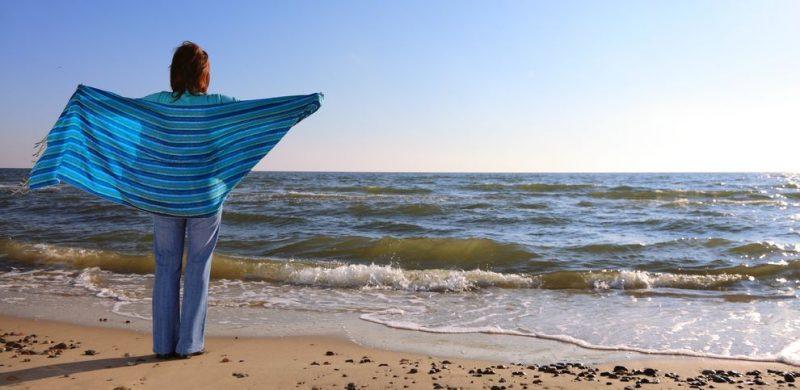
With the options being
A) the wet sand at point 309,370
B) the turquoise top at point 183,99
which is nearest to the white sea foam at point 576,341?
the wet sand at point 309,370

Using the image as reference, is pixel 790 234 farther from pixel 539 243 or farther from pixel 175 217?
pixel 175 217

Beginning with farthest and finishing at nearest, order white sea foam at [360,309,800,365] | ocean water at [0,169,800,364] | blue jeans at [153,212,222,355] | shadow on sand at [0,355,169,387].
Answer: ocean water at [0,169,800,364] < white sea foam at [360,309,800,365] < blue jeans at [153,212,222,355] < shadow on sand at [0,355,169,387]

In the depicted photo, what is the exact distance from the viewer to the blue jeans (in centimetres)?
333

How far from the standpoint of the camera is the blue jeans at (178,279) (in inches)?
131

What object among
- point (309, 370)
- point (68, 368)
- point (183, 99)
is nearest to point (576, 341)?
point (309, 370)

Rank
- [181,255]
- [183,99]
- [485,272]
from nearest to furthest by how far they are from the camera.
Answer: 1. [183,99]
2. [181,255]
3. [485,272]

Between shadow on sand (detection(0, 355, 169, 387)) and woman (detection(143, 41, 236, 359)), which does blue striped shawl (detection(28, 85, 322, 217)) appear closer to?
woman (detection(143, 41, 236, 359))

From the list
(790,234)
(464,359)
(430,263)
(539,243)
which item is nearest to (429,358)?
(464,359)

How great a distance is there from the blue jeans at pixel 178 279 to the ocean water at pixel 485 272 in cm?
141

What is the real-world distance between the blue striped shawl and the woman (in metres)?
0.09

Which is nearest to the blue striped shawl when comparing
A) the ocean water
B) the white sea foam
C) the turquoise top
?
the turquoise top

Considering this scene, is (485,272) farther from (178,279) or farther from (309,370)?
(178,279)

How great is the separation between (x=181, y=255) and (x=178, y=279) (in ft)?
0.51

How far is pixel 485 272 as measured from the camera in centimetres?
742
